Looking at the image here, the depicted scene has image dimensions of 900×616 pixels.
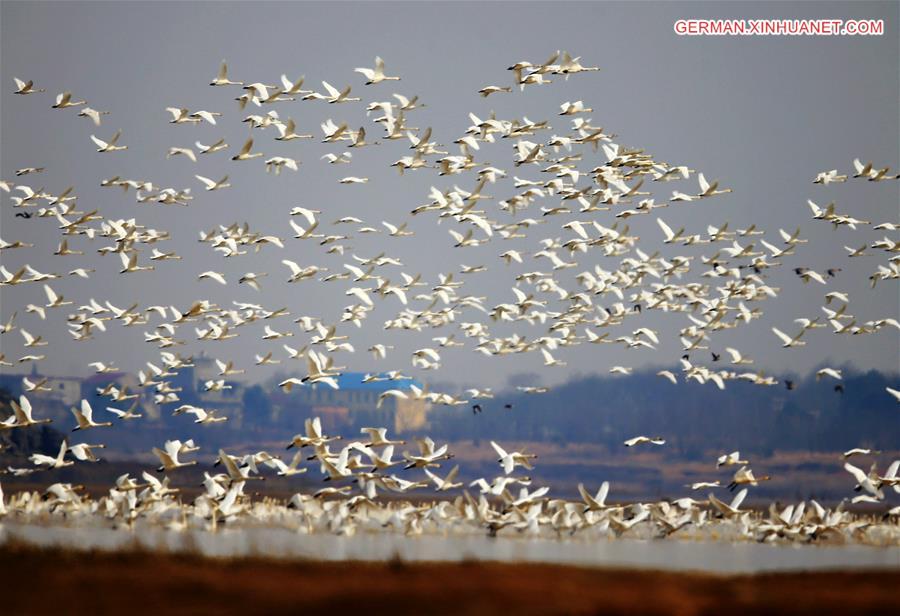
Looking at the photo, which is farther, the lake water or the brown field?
the lake water

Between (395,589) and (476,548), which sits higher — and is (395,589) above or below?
below

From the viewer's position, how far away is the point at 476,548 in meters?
40.0

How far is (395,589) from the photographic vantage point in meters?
33.2

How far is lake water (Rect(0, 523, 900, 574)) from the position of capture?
37125 millimetres

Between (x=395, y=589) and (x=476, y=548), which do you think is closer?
(x=395, y=589)

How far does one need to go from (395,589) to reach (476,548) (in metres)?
7.01

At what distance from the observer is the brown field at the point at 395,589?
32.2m

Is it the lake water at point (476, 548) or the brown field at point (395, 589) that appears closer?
the brown field at point (395, 589)

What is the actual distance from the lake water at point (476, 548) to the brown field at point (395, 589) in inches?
49.6

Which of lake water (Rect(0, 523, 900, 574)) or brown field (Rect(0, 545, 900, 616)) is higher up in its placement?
lake water (Rect(0, 523, 900, 574))

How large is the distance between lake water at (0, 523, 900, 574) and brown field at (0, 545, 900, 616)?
4.13 feet

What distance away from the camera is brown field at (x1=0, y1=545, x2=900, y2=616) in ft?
105

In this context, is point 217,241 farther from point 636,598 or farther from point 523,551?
point 636,598

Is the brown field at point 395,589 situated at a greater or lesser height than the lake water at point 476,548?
lesser
